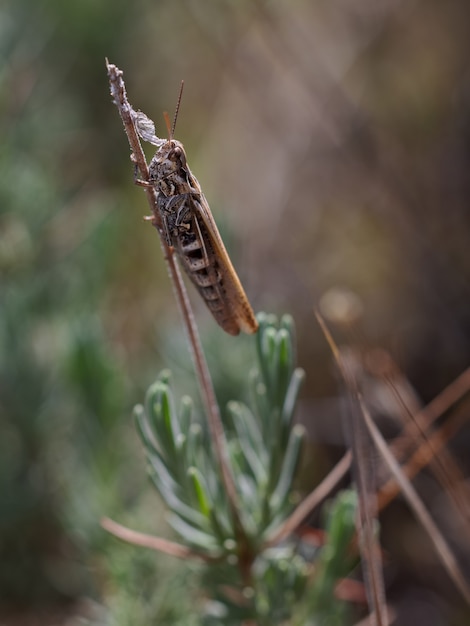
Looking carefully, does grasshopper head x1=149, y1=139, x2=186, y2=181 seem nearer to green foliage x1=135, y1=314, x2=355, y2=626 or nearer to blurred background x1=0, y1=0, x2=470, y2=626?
green foliage x1=135, y1=314, x2=355, y2=626

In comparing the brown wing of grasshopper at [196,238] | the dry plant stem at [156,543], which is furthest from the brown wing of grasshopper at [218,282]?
the dry plant stem at [156,543]

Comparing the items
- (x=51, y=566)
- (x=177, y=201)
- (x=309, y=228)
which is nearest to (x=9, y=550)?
(x=51, y=566)

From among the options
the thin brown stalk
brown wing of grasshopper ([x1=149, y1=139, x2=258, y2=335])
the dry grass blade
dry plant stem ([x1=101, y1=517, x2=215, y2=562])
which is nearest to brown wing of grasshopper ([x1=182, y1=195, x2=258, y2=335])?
brown wing of grasshopper ([x1=149, y1=139, x2=258, y2=335])

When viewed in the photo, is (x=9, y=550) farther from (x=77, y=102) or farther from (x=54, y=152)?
(x=77, y=102)

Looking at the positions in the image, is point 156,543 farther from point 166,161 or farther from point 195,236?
point 166,161

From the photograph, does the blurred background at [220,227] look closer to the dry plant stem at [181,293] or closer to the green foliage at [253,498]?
the green foliage at [253,498]
